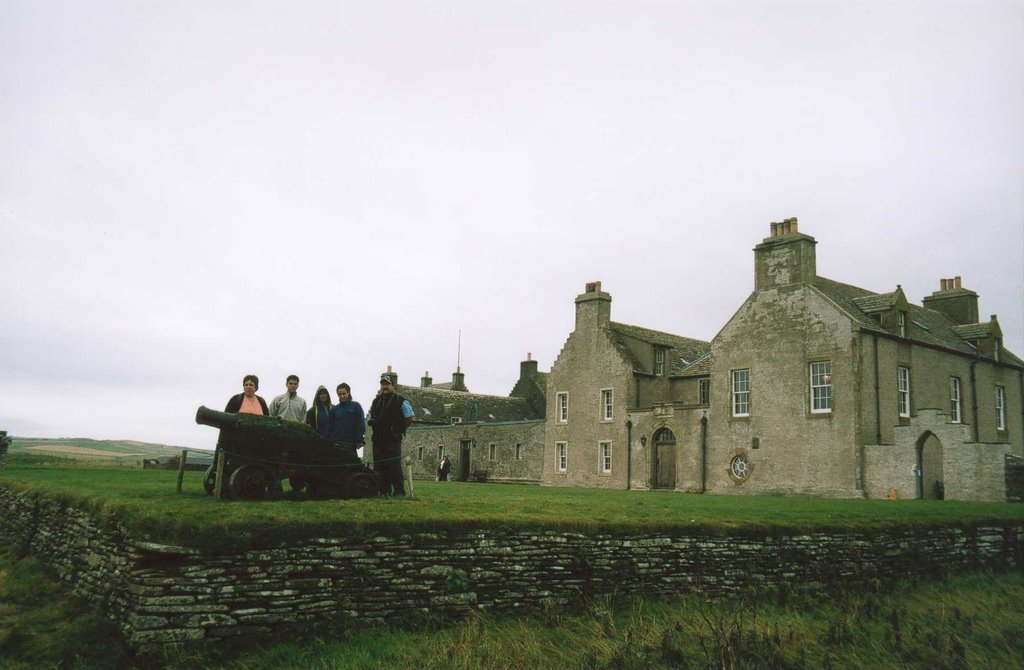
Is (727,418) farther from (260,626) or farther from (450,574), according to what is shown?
(260,626)

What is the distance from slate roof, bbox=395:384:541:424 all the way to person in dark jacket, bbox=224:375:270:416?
39.2m

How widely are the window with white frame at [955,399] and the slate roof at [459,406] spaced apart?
90.4ft

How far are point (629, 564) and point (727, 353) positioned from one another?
21.0 metres

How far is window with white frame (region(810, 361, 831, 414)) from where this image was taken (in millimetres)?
28516

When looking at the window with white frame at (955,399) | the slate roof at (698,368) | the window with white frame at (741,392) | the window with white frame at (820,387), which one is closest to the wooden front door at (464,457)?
the slate roof at (698,368)

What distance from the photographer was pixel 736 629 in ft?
A: 36.4

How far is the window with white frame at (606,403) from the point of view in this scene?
3775cm

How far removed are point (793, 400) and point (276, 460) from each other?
2218 cm

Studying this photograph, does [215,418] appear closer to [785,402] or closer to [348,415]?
[348,415]

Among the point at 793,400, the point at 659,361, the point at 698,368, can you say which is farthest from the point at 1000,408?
the point at 659,361

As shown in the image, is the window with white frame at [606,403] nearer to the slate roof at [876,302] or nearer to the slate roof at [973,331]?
the slate roof at [876,302]

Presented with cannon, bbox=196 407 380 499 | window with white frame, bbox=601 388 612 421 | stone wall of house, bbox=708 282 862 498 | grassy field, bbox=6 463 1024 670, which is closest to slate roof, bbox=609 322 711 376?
window with white frame, bbox=601 388 612 421

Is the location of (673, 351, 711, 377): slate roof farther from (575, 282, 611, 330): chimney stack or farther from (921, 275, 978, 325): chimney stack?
(921, 275, 978, 325): chimney stack

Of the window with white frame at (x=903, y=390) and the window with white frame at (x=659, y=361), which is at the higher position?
the window with white frame at (x=659, y=361)
